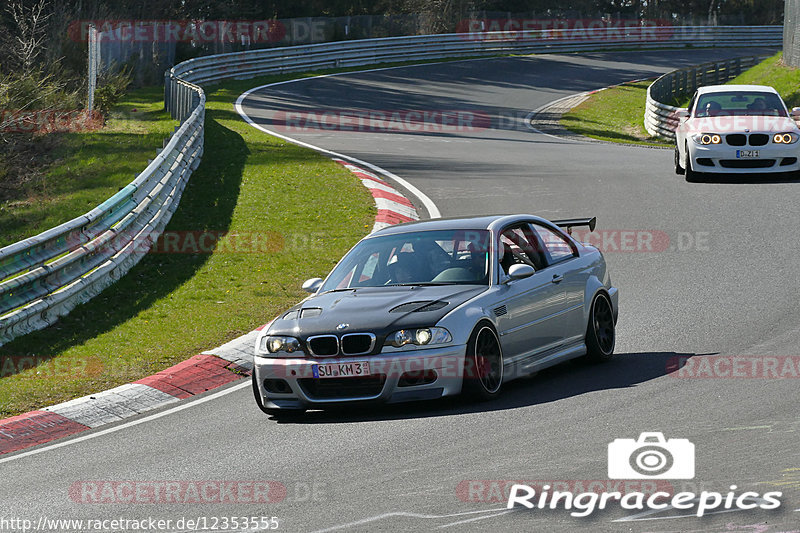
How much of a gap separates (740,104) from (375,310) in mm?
14065

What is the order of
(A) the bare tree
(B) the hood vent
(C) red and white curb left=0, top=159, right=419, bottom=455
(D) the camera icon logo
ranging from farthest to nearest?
1. (A) the bare tree
2. (C) red and white curb left=0, top=159, right=419, bottom=455
3. (B) the hood vent
4. (D) the camera icon logo

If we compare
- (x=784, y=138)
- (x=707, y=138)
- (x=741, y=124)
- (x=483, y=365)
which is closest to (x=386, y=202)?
(x=707, y=138)

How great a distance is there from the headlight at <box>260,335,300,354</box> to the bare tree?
Answer: 22255 millimetres

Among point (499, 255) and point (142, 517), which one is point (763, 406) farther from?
point (142, 517)

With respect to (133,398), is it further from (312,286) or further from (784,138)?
(784,138)

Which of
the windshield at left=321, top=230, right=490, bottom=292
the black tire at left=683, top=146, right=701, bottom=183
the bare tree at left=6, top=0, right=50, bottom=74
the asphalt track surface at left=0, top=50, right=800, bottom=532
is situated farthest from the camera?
the bare tree at left=6, top=0, right=50, bottom=74

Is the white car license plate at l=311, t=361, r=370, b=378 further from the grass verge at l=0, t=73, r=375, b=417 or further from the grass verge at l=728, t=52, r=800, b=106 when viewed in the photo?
the grass verge at l=728, t=52, r=800, b=106

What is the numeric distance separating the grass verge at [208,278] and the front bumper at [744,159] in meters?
5.52

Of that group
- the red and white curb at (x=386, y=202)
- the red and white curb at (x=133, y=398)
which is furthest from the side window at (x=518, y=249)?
the red and white curb at (x=386, y=202)

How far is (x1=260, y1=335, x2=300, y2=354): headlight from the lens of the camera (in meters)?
8.55

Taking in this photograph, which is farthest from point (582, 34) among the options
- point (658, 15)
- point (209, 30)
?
point (658, 15)

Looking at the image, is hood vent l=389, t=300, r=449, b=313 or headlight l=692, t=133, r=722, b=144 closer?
hood vent l=389, t=300, r=449, b=313

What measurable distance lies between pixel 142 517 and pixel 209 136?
20822mm

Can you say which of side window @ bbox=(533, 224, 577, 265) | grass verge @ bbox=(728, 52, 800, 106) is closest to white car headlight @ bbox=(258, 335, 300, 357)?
side window @ bbox=(533, 224, 577, 265)
